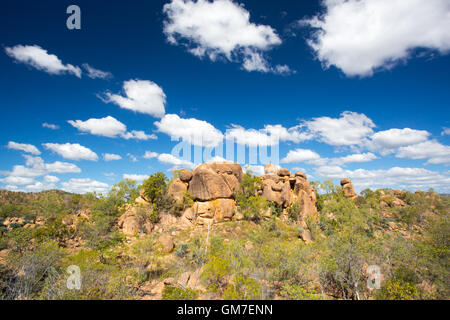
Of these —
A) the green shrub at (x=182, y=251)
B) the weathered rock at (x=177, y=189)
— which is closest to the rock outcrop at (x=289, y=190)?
the weathered rock at (x=177, y=189)

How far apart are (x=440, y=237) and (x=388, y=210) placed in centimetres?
4518

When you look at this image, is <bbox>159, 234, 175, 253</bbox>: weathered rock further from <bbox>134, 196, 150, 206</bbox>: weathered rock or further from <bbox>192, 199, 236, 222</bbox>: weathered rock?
<bbox>134, 196, 150, 206</bbox>: weathered rock

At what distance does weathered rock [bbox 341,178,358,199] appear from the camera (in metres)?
61.5

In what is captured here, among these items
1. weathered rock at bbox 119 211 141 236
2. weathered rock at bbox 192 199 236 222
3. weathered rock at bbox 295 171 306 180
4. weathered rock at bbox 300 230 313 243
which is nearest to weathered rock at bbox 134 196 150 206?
weathered rock at bbox 119 211 141 236

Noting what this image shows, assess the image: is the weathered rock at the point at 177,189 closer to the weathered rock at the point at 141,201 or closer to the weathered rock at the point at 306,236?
the weathered rock at the point at 141,201

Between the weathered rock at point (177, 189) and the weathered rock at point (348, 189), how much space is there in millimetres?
51785

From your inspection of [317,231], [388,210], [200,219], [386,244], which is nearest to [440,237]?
[386,244]

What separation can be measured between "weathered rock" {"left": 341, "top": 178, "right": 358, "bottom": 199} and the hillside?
42cm

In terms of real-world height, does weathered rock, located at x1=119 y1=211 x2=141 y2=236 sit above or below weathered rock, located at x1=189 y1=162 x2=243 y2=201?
below

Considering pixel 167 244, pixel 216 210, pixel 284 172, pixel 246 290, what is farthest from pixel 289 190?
pixel 246 290

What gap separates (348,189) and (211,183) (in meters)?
49.0

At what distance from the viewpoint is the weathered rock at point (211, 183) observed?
125 ft
